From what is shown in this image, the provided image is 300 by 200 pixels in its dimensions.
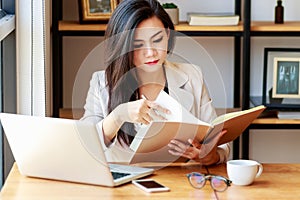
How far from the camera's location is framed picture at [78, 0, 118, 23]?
3.41 m

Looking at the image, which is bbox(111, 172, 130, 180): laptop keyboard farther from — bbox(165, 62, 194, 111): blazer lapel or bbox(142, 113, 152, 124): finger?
bbox(165, 62, 194, 111): blazer lapel

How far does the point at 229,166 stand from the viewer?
6.86ft

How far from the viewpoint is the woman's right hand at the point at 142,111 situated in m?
2.23

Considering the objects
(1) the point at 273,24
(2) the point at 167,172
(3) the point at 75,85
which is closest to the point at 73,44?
(3) the point at 75,85

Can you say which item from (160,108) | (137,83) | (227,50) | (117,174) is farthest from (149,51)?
(227,50)

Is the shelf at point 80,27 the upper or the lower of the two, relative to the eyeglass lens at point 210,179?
upper

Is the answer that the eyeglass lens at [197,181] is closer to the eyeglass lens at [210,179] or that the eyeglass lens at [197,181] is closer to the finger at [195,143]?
the eyeglass lens at [210,179]

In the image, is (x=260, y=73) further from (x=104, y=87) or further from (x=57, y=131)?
A: (x=57, y=131)

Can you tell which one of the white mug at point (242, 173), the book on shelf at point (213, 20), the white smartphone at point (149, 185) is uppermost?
the book on shelf at point (213, 20)

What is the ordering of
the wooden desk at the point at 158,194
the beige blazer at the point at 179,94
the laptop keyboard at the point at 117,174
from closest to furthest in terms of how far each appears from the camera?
the wooden desk at the point at 158,194 < the laptop keyboard at the point at 117,174 < the beige blazer at the point at 179,94

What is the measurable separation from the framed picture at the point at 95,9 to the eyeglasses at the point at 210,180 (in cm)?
152

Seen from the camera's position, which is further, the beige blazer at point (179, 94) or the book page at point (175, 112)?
the beige blazer at point (179, 94)

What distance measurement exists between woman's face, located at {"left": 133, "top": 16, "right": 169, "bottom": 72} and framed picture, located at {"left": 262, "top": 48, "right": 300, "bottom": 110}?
105 centimetres

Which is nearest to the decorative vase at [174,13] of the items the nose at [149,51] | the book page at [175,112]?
the nose at [149,51]
